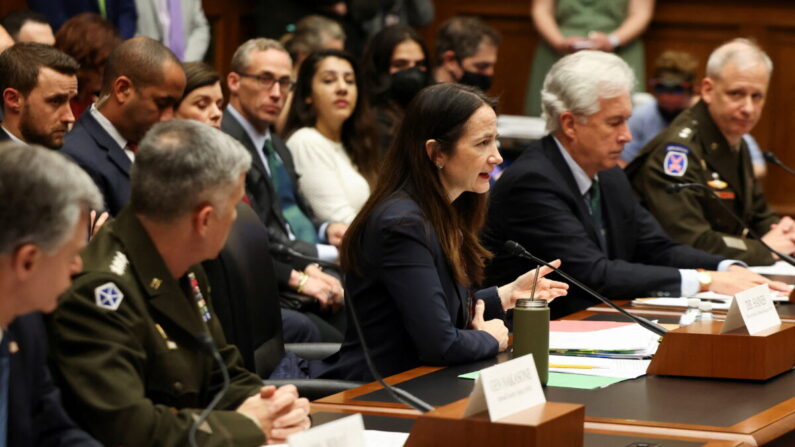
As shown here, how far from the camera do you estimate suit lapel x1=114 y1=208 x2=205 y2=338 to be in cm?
198

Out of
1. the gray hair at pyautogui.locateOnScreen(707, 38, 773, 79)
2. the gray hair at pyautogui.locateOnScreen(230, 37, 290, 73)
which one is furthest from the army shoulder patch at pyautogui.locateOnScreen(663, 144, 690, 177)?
the gray hair at pyautogui.locateOnScreen(230, 37, 290, 73)

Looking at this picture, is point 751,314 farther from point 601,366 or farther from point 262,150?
point 262,150

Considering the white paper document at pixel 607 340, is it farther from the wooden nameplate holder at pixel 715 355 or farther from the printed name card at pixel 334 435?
the printed name card at pixel 334 435

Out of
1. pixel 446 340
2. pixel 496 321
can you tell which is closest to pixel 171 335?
pixel 446 340

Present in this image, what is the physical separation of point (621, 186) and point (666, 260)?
0.29 meters

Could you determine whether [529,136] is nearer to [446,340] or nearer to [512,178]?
[512,178]

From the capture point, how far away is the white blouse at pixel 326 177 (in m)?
4.89

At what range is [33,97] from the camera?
340 cm

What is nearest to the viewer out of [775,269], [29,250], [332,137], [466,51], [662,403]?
[29,250]

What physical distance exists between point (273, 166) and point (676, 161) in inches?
57.7

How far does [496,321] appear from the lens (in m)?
2.86

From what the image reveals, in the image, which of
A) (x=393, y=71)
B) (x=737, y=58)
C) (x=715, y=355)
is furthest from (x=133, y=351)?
(x=393, y=71)

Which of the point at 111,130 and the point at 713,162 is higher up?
the point at 111,130

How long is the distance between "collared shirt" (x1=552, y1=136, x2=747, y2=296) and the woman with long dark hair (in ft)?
4.26
